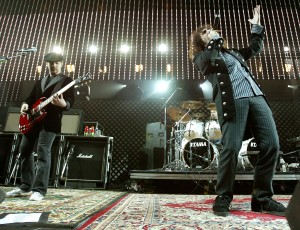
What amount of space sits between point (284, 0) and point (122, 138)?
5.50 meters

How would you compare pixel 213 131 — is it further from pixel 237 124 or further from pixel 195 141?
pixel 237 124

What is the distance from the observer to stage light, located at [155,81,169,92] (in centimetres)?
714

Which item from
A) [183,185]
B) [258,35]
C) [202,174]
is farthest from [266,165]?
[183,185]

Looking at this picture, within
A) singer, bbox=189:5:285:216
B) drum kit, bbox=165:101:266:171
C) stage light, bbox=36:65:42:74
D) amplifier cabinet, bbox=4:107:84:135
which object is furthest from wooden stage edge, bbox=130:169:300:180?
stage light, bbox=36:65:42:74

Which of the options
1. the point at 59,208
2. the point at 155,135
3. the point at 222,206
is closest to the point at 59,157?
the point at 155,135

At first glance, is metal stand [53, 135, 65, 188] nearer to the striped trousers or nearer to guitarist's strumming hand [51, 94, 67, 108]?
guitarist's strumming hand [51, 94, 67, 108]

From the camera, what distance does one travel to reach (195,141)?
511 centimetres

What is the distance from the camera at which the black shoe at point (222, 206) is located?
1.75 metres

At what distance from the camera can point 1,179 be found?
4953 mm

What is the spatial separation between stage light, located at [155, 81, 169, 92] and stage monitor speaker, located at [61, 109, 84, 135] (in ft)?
8.63

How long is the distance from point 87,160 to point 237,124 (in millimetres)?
3680

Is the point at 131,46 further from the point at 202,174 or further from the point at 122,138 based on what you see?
the point at 202,174

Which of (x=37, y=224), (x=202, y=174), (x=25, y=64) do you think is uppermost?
(x=25, y=64)

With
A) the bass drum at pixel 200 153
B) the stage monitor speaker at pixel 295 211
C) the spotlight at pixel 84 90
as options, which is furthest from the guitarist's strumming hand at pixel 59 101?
the spotlight at pixel 84 90
